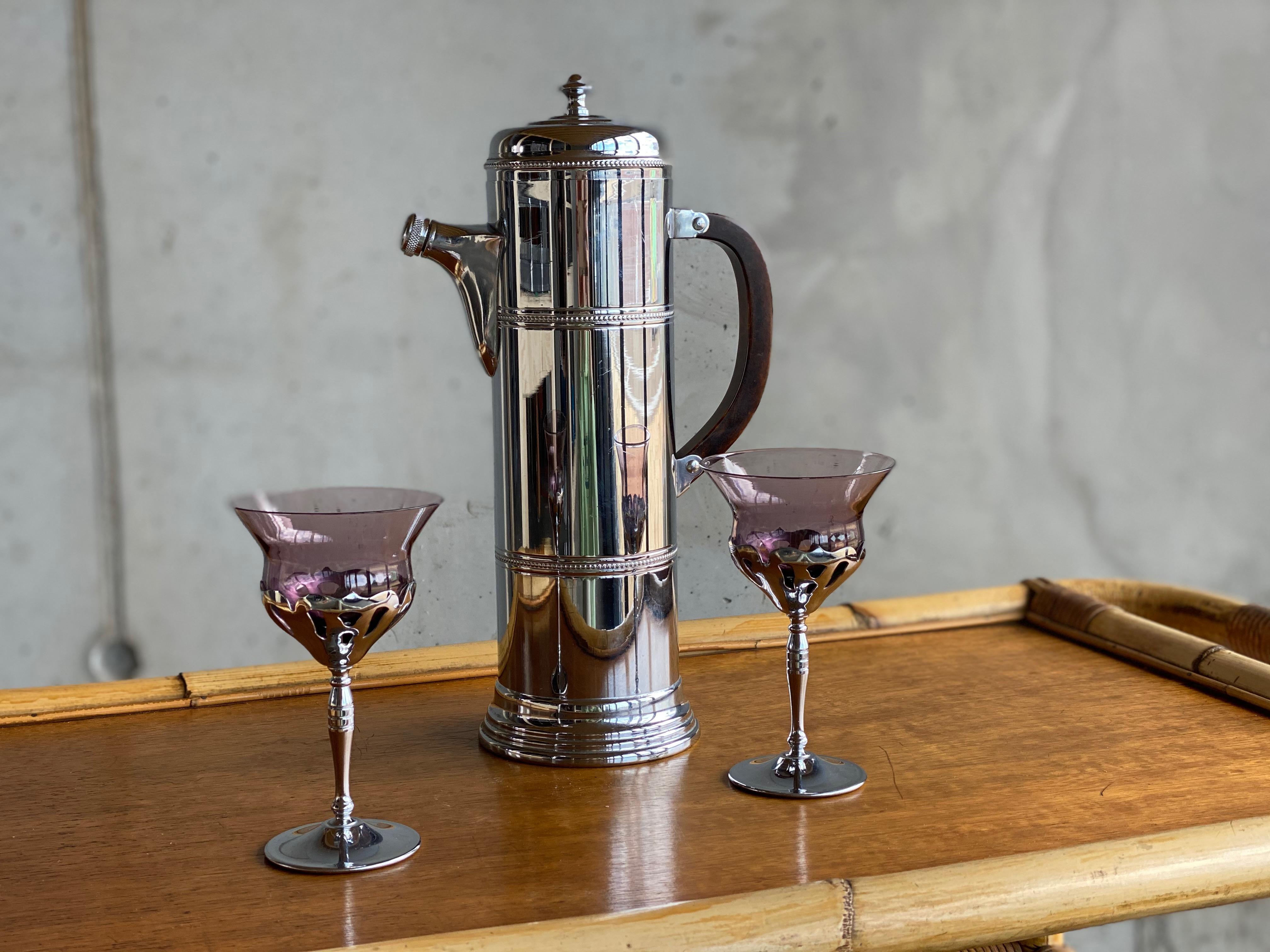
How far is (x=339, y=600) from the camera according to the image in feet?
2.39

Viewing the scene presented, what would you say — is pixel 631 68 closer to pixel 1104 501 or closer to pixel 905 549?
pixel 905 549

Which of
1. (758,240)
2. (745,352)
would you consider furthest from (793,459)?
(758,240)

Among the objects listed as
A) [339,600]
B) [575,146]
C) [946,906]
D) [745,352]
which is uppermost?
[575,146]

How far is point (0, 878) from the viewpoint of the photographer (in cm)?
71

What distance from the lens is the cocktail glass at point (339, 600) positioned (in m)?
0.72

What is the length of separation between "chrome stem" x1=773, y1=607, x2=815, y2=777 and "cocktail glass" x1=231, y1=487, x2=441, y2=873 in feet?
0.79

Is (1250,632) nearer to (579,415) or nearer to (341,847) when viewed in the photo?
(579,415)

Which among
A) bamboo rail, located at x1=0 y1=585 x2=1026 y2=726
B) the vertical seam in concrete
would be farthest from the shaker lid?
the vertical seam in concrete

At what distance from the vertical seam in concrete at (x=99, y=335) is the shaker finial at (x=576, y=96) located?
4.61 ft

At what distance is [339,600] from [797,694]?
300mm

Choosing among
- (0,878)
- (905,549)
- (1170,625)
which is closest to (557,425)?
(0,878)

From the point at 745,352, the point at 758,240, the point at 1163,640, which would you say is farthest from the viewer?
the point at 758,240

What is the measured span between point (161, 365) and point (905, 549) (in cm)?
137

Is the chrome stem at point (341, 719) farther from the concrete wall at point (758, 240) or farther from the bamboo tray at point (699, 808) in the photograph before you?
the concrete wall at point (758, 240)
